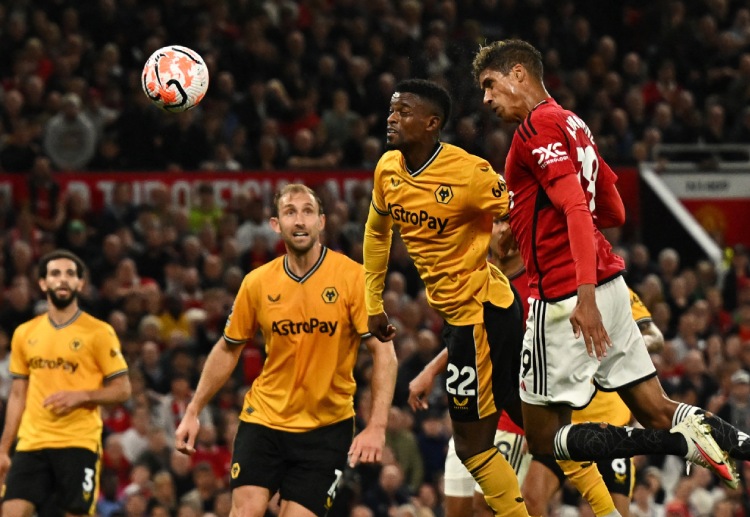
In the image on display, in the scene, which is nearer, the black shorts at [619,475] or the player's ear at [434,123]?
the player's ear at [434,123]

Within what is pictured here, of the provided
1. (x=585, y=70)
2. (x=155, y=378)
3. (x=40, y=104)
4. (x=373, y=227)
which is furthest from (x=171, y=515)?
(x=585, y=70)

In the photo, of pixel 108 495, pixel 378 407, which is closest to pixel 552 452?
pixel 378 407

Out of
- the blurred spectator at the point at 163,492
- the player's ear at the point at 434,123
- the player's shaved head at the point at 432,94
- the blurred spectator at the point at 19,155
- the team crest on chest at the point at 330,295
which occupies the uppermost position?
the blurred spectator at the point at 19,155

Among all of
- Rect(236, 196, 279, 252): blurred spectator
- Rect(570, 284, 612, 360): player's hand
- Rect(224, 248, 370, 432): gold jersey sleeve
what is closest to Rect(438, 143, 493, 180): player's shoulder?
Rect(224, 248, 370, 432): gold jersey sleeve

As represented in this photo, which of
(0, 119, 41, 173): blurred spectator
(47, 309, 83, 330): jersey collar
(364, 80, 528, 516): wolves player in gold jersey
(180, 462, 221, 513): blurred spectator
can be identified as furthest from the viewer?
(0, 119, 41, 173): blurred spectator

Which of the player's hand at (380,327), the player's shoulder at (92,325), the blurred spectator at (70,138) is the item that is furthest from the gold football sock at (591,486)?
the blurred spectator at (70,138)

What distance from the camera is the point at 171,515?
1213 cm

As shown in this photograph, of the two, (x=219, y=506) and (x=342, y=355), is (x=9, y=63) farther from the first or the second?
(x=342, y=355)

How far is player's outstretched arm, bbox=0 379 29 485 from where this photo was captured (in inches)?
394

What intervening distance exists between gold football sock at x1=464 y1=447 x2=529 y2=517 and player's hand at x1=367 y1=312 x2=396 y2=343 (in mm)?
888

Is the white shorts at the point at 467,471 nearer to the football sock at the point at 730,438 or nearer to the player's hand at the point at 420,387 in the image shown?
the player's hand at the point at 420,387

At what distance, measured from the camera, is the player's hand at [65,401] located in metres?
10.1

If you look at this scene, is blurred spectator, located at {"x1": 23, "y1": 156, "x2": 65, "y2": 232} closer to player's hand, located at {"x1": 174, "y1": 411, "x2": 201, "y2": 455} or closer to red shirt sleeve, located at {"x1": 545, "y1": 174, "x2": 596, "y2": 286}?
player's hand, located at {"x1": 174, "y1": 411, "x2": 201, "y2": 455}

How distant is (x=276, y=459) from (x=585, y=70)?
13121 millimetres
